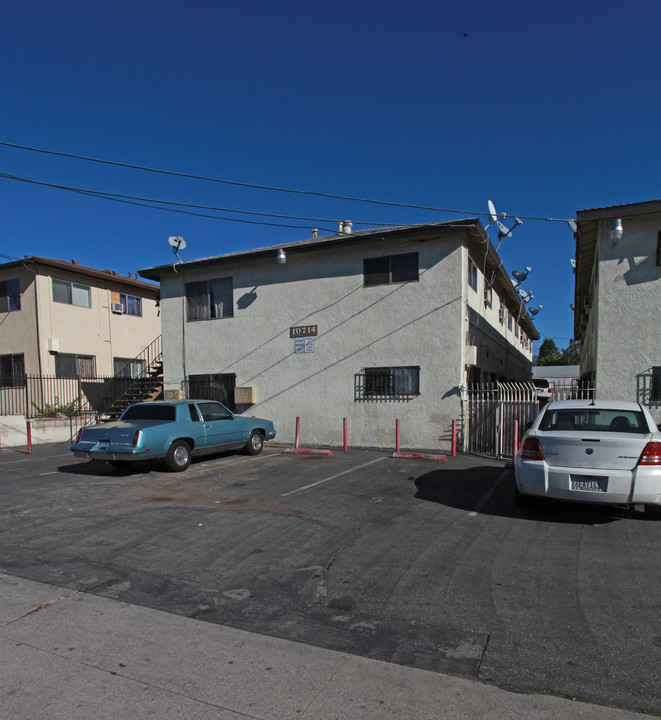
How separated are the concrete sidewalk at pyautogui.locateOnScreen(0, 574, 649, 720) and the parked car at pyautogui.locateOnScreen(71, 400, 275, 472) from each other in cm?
590

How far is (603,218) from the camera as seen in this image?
1222cm

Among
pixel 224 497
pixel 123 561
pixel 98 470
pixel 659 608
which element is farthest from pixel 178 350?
pixel 659 608

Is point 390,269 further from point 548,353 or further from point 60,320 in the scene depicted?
point 548,353

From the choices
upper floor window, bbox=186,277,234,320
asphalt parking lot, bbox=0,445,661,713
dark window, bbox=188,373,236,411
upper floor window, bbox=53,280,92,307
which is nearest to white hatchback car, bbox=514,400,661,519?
asphalt parking lot, bbox=0,445,661,713

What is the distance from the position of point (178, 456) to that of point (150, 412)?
1202mm

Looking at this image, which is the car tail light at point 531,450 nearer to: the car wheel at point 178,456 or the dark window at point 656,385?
the car wheel at point 178,456

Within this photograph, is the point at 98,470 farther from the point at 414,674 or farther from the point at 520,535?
the point at 414,674

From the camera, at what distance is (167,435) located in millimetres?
10047

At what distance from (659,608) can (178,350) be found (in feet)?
53.9

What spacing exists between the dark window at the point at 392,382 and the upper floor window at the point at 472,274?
3.19m

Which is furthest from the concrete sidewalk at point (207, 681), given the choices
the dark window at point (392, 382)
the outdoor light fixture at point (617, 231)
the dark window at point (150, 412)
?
the outdoor light fixture at point (617, 231)

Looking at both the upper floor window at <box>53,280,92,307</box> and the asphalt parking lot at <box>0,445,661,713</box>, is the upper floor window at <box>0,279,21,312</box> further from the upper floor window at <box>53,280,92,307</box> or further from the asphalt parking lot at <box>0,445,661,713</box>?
the asphalt parking lot at <box>0,445,661,713</box>

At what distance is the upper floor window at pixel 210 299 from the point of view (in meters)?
17.2

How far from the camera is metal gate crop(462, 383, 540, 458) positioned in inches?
469
